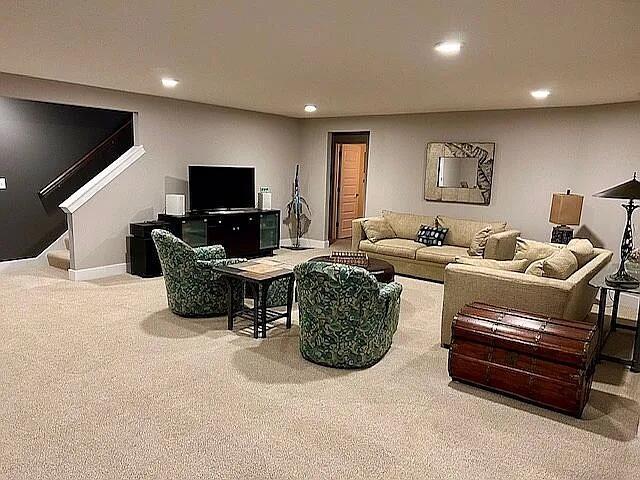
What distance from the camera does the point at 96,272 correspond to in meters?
6.12

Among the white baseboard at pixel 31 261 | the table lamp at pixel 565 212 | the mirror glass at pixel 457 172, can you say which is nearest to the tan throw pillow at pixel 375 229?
the mirror glass at pixel 457 172

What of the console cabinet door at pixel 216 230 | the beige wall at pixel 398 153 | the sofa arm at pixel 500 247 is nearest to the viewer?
the sofa arm at pixel 500 247

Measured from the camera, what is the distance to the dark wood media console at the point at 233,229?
21.7ft

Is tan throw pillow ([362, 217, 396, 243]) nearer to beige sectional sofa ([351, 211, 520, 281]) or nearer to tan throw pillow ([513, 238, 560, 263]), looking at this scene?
beige sectional sofa ([351, 211, 520, 281])

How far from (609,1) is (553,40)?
2.39 feet

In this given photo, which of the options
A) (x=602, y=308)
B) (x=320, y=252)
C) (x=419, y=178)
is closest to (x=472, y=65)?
(x=602, y=308)

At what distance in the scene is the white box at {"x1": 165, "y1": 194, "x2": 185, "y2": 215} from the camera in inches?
256

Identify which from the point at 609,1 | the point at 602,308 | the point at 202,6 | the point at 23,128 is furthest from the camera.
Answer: the point at 23,128

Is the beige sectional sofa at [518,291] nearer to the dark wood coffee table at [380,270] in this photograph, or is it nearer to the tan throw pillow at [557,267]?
the tan throw pillow at [557,267]

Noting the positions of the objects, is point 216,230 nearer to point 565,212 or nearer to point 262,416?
point 262,416

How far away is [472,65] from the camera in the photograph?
383 centimetres

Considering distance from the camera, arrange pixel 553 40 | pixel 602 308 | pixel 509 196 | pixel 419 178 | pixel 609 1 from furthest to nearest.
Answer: pixel 419 178, pixel 509 196, pixel 602 308, pixel 553 40, pixel 609 1

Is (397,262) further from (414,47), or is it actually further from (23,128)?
(23,128)

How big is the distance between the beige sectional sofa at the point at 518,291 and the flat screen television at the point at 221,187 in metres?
4.19
